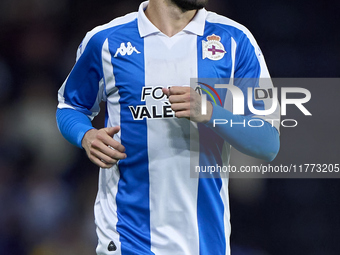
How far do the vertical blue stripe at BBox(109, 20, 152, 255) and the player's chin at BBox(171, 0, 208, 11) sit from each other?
0.21 metres

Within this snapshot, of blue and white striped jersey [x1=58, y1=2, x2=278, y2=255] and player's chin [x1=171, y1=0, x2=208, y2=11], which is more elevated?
player's chin [x1=171, y1=0, x2=208, y2=11]

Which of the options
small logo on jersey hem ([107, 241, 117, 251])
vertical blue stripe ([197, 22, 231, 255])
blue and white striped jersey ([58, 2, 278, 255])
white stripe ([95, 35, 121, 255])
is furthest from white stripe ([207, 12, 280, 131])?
small logo on jersey hem ([107, 241, 117, 251])

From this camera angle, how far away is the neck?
6.87 ft

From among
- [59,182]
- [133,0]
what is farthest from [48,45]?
[59,182]

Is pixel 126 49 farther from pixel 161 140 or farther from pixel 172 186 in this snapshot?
pixel 172 186

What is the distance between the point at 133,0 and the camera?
3.58 m

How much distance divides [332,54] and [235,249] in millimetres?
1305

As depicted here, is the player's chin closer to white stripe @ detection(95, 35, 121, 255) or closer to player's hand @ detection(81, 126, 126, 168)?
white stripe @ detection(95, 35, 121, 255)

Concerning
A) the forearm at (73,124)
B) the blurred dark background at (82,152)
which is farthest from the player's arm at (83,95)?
the blurred dark background at (82,152)

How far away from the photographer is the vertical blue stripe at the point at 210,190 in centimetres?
197

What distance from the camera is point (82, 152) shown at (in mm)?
3576

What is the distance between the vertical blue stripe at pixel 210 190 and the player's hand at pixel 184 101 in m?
0.19

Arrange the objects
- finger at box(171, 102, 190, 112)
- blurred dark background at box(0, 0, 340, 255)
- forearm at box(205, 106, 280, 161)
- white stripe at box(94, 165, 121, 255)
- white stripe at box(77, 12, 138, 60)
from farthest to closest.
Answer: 1. blurred dark background at box(0, 0, 340, 255)
2. white stripe at box(77, 12, 138, 60)
3. white stripe at box(94, 165, 121, 255)
4. forearm at box(205, 106, 280, 161)
5. finger at box(171, 102, 190, 112)

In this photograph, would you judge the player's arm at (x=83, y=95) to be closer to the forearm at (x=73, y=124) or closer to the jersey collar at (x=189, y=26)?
the forearm at (x=73, y=124)
